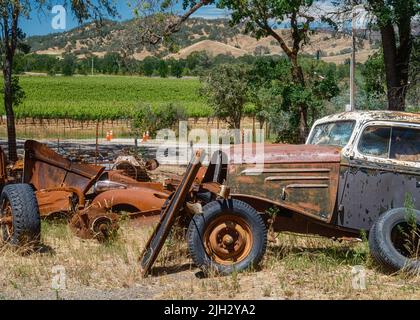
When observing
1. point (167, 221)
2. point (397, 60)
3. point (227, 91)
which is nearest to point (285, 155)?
point (167, 221)

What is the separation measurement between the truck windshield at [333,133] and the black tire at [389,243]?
3.93 ft

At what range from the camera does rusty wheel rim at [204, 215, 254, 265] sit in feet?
23.1

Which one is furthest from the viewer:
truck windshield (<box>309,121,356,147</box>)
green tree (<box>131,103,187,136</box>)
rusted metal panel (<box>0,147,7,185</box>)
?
green tree (<box>131,103,187,136</box>)

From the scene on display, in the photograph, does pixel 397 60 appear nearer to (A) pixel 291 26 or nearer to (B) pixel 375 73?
(A) pixel 291 26

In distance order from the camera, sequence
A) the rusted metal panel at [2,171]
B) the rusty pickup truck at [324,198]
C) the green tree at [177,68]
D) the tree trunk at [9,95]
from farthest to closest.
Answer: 1. the green tree at [177,68]
2. the tree trunk at [9,95]
3. the rusted metal panel at [2,171]
4. the rusty pickup truck at [324,198]

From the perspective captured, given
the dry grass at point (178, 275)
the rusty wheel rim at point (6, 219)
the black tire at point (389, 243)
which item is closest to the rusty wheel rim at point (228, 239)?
the dry grass at point (178, 275)

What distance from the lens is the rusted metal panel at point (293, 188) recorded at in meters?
7.40

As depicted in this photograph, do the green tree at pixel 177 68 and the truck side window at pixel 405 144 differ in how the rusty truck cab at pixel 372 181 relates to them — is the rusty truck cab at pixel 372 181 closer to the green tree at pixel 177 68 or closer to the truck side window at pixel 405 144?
the truck side window at pixel 405 144

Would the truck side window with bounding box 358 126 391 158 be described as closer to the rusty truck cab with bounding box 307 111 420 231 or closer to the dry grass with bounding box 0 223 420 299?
the rusty truck cab with bounding box 307 111 420 231

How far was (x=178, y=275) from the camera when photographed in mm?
7145

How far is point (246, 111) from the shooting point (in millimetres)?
56906

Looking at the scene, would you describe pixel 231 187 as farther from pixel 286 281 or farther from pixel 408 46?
pixel 408 46

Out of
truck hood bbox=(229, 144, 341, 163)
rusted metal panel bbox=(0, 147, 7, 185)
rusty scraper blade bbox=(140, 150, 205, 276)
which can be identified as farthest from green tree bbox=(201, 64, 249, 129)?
rusty scraper blade bbox=(140, 150, 205, 276)

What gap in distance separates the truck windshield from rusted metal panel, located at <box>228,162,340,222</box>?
0.69 meters
